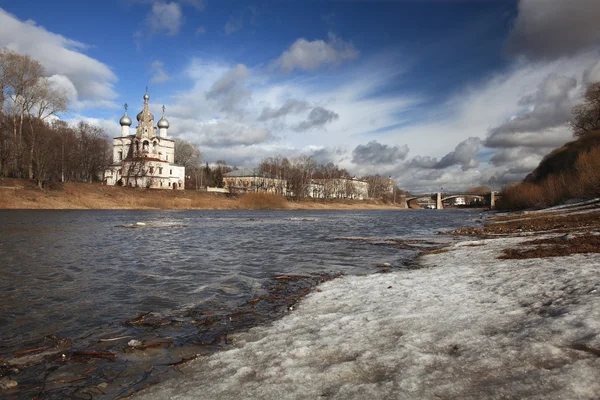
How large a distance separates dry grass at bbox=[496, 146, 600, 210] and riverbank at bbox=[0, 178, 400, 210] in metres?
47.6

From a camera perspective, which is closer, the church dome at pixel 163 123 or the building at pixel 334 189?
the church dome at pixel 163 123

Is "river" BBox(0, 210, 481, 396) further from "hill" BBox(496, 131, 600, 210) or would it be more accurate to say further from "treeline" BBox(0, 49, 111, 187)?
"treeline" BBox(0, 49, 111, 187)

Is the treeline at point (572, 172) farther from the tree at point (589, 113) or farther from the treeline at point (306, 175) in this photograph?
the treeline at point (306, 175)

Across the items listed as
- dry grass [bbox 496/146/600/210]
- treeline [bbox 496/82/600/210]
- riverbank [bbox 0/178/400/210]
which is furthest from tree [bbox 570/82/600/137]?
riverbank [bbox 0/178/400/210]

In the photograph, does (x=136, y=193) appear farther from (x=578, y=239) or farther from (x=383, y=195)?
(x=383, y=195)

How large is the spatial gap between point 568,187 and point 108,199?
6943 centimetres

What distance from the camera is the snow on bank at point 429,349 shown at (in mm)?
3502

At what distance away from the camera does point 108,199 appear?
68250mm

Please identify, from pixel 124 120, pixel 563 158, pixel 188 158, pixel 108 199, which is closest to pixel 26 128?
pixel 108 199

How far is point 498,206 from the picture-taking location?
86062 millimetres

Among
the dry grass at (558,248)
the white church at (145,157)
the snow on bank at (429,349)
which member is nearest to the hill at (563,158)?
the dry grass at (558,248)

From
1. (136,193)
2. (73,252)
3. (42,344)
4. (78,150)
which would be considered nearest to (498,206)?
(136,193)

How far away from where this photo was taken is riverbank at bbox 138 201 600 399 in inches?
138

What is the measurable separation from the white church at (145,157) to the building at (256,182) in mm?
21580
